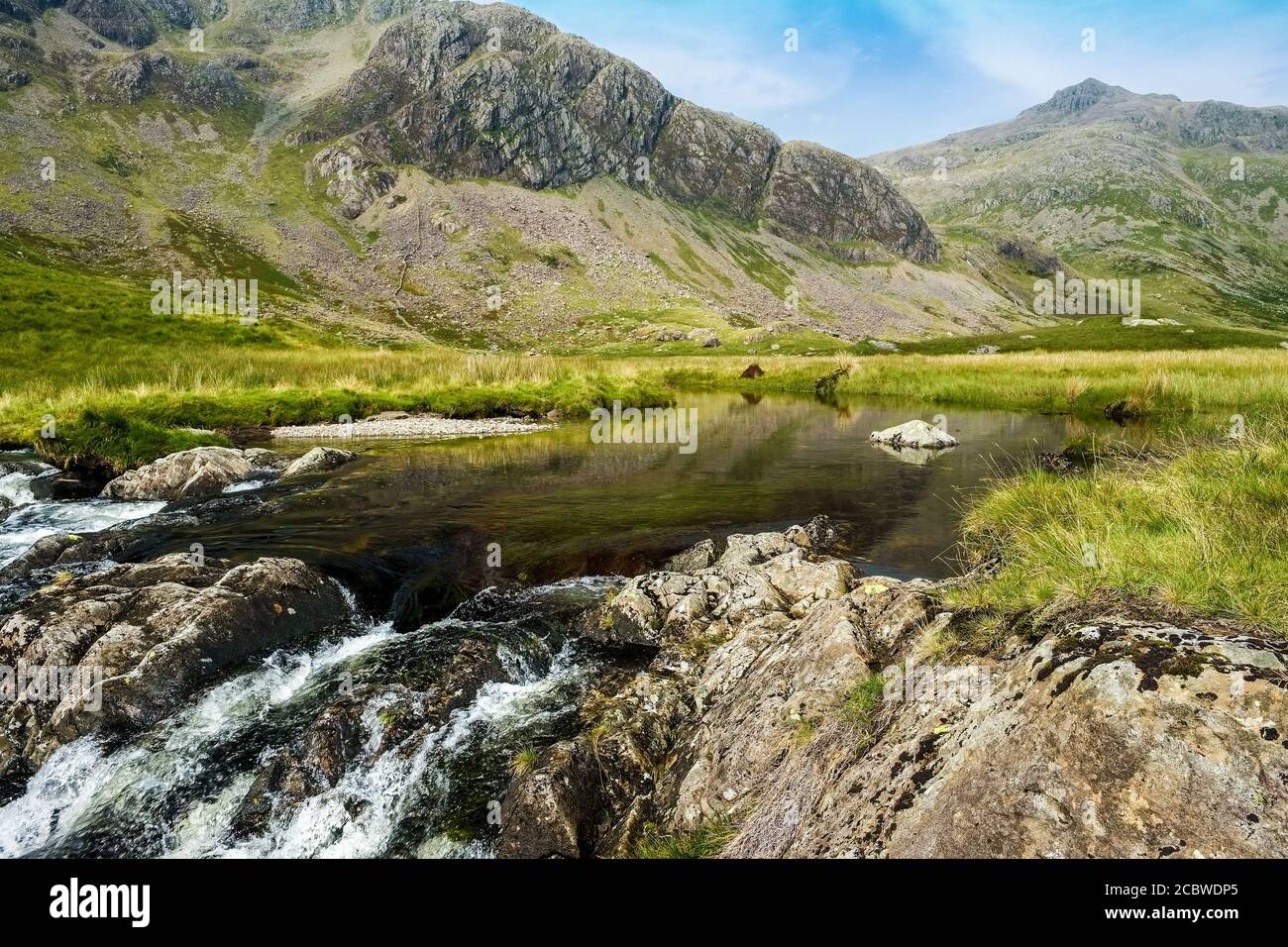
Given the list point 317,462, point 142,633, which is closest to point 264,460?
point 317,462

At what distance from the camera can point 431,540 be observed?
15.6 metres

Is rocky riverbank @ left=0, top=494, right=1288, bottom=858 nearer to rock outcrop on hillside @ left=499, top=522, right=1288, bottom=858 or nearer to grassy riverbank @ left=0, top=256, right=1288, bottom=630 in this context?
rock outcrop on hillside @ left=499, top=522, right=1288, bottom=858

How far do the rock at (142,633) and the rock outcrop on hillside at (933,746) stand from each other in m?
5.32

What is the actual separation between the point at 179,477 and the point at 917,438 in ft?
90.3

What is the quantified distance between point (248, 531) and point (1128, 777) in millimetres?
17484

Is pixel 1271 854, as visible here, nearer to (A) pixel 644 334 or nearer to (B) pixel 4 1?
(A) pixel 644 334

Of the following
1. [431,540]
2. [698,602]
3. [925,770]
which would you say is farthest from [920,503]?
[925,770]

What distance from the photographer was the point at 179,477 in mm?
20094

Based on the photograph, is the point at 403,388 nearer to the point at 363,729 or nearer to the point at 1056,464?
the point at 1056,464

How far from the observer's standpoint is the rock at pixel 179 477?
762 inches

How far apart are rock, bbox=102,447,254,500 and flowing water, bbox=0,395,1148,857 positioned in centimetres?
115

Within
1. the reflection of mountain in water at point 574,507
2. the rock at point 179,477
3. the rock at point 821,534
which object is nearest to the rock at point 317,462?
the reflection of mountain in water at point 574,507

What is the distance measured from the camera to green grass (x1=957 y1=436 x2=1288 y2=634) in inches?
188
